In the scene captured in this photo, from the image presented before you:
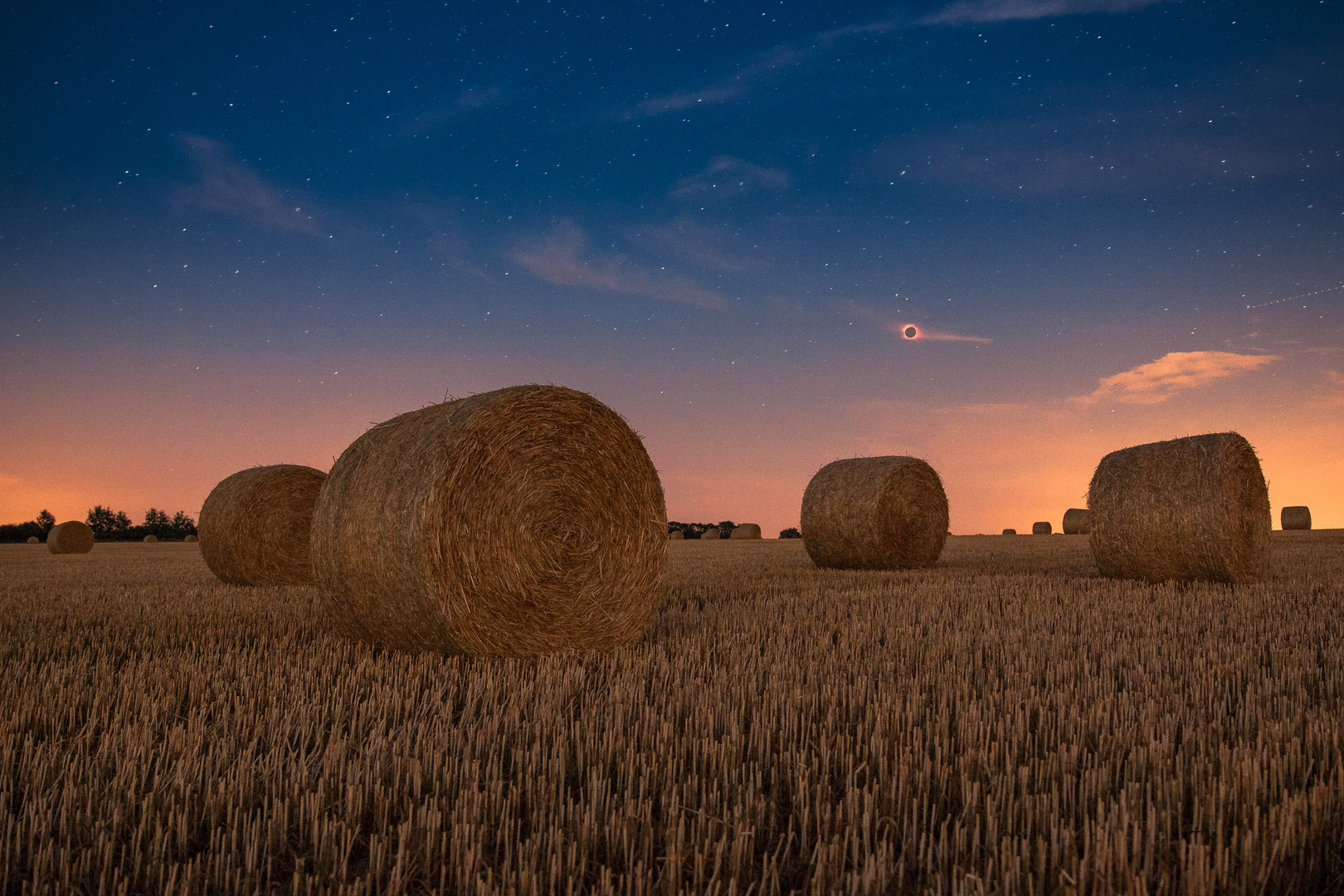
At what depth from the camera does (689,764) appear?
3244 mm

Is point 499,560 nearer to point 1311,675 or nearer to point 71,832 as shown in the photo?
point 71,832

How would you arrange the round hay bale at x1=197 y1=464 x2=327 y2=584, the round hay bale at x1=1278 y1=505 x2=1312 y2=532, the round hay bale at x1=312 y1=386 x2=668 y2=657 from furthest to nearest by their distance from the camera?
the round hay bale at x1=1278 y1=505 x2=1312 y2=532 < the round hay bale at x1=197 y1=464 x2=327 y2=584 < the round hay bale at x1=312 y1=386 x2=668 y2=657

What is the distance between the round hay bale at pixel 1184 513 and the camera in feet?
31.8

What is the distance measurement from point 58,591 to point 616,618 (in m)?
7.79

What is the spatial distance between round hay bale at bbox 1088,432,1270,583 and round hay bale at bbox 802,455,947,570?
3.02 m

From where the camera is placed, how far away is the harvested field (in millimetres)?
2307

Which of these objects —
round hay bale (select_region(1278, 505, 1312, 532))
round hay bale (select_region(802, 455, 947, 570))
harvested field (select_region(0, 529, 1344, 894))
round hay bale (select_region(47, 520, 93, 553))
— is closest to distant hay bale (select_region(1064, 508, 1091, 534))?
round hay bale (select_region(1278, 505, 1312, 532))

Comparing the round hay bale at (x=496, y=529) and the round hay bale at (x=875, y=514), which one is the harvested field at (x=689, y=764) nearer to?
the round hay bale at (x=496, y=529)

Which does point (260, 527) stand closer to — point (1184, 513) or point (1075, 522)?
point (1184, 513)

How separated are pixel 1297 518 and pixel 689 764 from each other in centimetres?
3844

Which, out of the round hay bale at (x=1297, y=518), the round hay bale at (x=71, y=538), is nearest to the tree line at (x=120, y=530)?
the round hay bale at (x=71, y=538)

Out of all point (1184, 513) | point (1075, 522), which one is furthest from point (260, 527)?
point (1075, 522)

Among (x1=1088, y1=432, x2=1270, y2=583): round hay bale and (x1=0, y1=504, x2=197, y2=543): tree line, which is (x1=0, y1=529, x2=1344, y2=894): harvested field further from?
(x1=0, y1=504, x2=197, y2=543): tree line

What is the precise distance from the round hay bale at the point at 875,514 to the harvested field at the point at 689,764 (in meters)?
6.88
